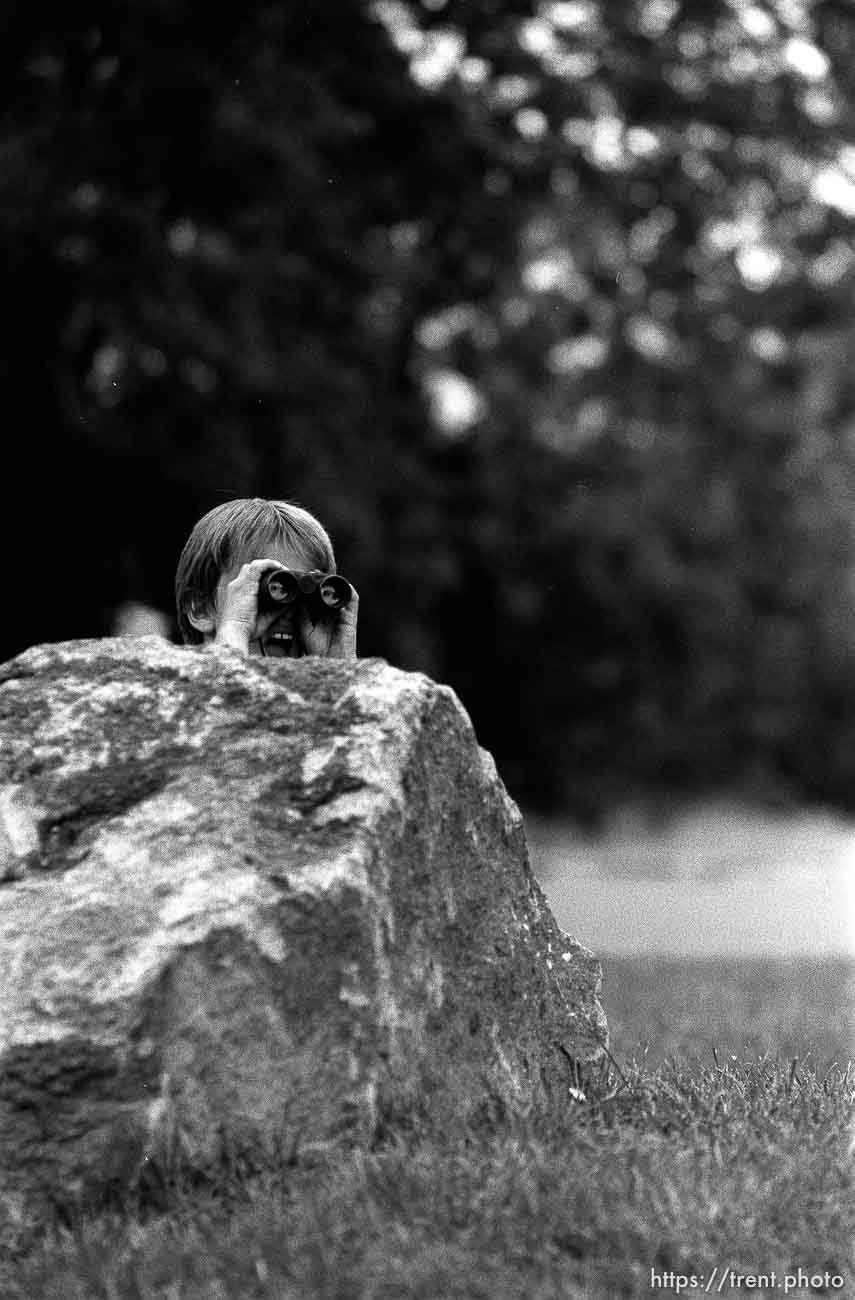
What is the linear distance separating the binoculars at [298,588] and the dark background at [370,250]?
8586 millimetres

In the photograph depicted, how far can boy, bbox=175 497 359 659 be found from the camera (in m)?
4.56

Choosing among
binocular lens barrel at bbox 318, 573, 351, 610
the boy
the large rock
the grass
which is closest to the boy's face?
the boy

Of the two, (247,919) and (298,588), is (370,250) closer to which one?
(298,588)

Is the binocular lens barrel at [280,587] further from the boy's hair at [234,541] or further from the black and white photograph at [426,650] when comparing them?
the boy's hair at [234,541]

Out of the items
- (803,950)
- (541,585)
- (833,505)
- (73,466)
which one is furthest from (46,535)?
(833,505)

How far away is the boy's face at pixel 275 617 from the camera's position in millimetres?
4633

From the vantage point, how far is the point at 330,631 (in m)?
4.71

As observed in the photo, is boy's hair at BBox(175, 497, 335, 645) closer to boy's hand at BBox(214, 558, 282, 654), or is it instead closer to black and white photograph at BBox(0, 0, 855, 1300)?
black and white photograph at BBox(0, 0, 855, 1300)

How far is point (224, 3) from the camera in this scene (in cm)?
1236

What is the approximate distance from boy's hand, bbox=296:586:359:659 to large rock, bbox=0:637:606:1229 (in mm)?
478

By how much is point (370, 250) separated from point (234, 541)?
34.9ft

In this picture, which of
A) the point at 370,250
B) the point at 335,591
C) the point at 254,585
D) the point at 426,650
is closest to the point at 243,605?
the point at 254,585

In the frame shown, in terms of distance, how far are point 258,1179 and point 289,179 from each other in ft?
36.4

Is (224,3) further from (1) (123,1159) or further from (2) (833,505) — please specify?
(2) (833,505)
